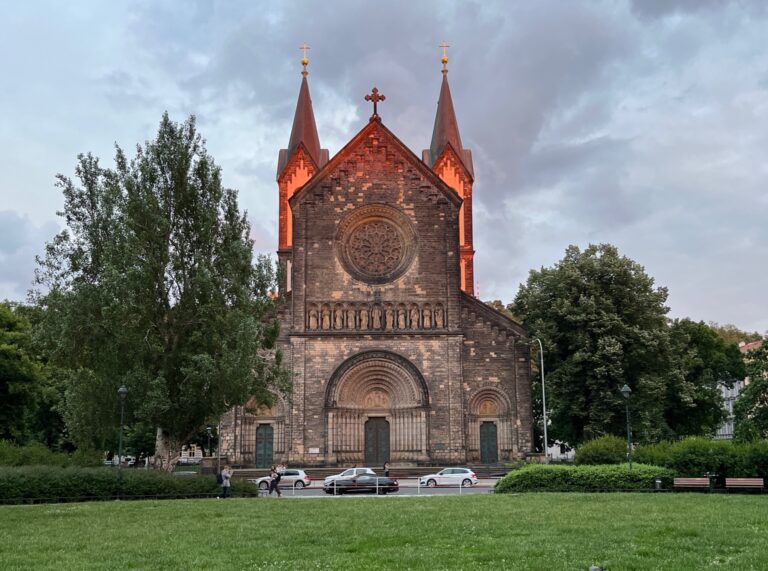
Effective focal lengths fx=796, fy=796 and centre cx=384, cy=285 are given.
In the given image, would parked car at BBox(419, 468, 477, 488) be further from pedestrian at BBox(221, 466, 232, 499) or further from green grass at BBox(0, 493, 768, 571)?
green grass at BBox(0, 493, 768, 571)

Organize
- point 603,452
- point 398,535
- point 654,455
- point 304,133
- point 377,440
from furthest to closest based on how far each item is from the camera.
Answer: point 304,133 → point 377,440 → point 603,452 → point 654,455 → point 398,535

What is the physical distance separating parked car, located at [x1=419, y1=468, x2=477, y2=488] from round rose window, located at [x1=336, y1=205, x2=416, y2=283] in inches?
503

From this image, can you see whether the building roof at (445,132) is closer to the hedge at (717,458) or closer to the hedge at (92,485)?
the hedge at (717,458)

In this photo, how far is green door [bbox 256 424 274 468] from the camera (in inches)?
1736

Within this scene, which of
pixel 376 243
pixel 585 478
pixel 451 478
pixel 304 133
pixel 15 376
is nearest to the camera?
pixel 585 478

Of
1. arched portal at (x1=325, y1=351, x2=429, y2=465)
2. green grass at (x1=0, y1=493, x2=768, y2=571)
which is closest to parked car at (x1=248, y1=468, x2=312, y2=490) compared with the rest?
arched portal at (x1=325, y1=351, x2=429, y2=465)

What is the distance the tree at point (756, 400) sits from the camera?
129 ft

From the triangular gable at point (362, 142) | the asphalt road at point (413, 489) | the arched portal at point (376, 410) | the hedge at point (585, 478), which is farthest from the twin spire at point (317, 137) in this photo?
the hedge at point (585, 478)

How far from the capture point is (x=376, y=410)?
45062 millimetres

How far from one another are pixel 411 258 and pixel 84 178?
20628 mm

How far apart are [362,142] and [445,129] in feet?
50.0

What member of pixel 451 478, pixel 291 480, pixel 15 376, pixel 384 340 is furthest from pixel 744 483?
pixel 15 376

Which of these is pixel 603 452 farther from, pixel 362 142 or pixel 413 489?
pixel 362 142

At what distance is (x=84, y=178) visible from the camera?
3020 cm
